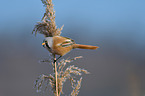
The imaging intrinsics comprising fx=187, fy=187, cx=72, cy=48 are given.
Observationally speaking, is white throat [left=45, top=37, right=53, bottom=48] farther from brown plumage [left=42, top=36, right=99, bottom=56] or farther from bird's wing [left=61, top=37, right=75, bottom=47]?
bird's wing [left=61, top=37, right=75, bottom=47]

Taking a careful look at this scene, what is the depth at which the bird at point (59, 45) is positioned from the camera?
5.43 feet

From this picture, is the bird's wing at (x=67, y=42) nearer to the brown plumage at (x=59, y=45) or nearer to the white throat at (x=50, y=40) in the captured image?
the brown plumage at (x=59, y=45)

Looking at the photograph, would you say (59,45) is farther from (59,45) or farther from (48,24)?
(48,24)

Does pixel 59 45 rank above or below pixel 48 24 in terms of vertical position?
below

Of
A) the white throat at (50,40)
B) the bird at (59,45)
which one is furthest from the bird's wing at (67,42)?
the white throat at (50,40)

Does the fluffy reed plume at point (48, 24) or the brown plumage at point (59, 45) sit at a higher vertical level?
the fluffy reed plume at point (48, 24)

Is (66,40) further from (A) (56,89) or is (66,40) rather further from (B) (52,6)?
(A) (56,89)

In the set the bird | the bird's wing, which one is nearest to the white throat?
the bird

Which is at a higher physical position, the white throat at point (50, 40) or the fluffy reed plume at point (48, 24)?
the fluffy reed plume at point (48, 24)

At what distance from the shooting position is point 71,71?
1.74 meters

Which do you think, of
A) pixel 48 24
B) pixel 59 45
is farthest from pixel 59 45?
pixel 48 24

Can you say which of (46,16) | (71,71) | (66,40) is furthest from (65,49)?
(46,16)

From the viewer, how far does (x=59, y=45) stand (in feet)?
5.49

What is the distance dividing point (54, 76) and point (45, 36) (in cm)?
39
